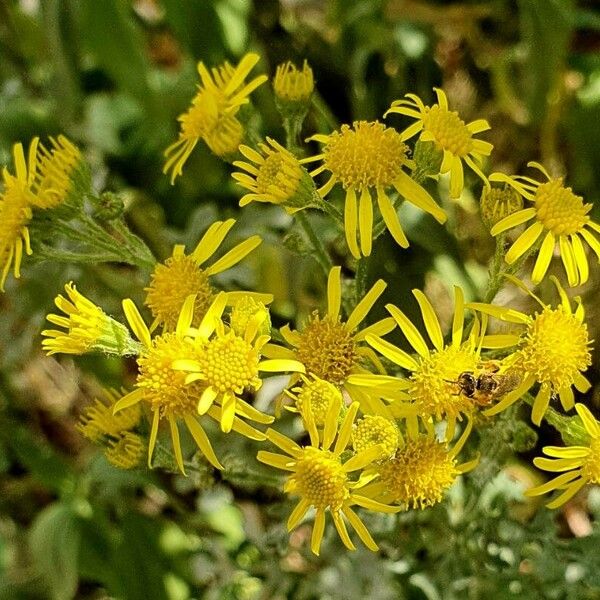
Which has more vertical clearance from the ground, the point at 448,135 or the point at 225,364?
the point at 448,135

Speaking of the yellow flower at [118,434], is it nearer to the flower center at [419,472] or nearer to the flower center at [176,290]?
the flower center at [176,290]

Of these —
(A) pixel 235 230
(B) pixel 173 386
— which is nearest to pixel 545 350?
(B) pixel 173 386

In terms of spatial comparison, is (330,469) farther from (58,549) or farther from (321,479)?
(58,549)

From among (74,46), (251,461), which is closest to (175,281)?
(251,461)

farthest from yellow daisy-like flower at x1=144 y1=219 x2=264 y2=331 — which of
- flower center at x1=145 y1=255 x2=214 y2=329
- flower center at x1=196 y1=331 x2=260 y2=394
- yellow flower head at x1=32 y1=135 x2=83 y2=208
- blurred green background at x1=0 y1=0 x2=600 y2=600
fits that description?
blurred green background at x1=0 y1=0 x2=600 y2=600

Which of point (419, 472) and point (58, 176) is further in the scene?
point (58, 176)

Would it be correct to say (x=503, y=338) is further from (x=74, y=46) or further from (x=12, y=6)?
(x=12, y=6)

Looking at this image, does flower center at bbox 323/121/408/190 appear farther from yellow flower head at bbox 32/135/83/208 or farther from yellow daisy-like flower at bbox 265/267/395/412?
yellow flower head at bbox 32/135/83/208

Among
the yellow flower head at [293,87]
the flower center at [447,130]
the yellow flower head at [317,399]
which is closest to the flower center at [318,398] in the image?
the yellow flower head at [317,399]
